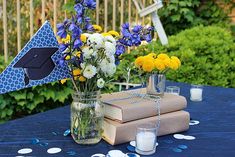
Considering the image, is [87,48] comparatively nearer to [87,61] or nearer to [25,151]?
[87,61]

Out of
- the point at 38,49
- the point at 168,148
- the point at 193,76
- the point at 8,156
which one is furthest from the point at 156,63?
the point at 193,76

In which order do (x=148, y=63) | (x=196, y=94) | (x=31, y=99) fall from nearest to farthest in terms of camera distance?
(x=148, y=63)
(x=196, y=94)
(x=31, y=99)

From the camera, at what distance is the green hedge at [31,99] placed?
2.46 m

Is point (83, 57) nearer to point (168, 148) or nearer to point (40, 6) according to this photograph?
point (168, 148)

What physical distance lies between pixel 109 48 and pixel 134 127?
276 millimetres

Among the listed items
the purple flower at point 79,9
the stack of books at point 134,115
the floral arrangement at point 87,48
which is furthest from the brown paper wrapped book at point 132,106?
the purple flower at point 79,9

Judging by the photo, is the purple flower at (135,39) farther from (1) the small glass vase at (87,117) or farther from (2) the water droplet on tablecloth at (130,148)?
(2) the water droplet on tablecloth at (130,148)

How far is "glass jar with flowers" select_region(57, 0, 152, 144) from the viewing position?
3.35ft

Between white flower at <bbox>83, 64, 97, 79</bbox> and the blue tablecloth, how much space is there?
23cm

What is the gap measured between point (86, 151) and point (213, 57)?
256 centimetres

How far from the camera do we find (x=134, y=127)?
A: 1.13 m

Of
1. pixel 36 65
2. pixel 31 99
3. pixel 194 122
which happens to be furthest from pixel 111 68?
pixel 31 99

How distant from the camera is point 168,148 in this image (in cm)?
109

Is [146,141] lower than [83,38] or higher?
lower
